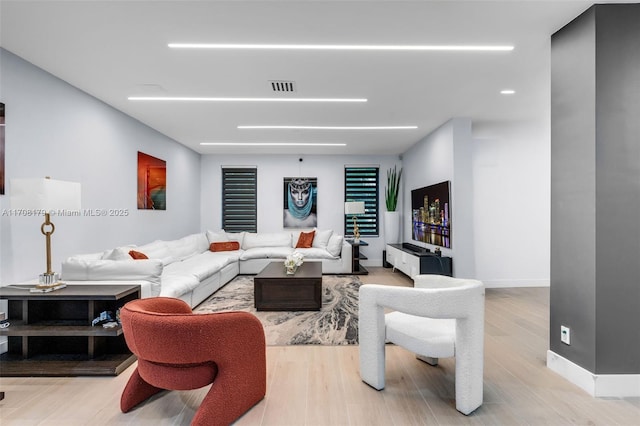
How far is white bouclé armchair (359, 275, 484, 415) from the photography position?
1999 mm

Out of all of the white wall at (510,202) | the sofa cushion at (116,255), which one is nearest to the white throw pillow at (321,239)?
the white wall at (510,202)

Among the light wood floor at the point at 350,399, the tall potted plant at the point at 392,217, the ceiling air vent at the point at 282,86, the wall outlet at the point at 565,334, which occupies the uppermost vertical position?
the ceiling air vent at the point at 282,86

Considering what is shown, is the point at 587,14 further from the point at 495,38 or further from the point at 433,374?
the point at 433,374

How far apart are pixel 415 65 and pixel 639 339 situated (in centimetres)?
287

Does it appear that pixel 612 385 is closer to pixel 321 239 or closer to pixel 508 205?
pixel 508 205

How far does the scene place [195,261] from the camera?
530 centimetres

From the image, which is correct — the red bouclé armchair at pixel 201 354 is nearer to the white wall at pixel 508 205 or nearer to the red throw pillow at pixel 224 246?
the white wall at pixel 508 205

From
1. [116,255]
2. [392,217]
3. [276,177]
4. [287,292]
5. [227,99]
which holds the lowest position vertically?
[287,292]

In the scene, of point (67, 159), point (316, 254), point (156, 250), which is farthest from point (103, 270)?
point (316, 254)

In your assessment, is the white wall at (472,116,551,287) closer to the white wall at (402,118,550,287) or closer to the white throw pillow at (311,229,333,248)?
the white wall at (402,118,550,287)

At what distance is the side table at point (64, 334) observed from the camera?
2557mm

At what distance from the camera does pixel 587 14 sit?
2.34 m

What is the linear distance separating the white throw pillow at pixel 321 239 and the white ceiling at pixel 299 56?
122 inches

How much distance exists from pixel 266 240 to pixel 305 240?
935mm
